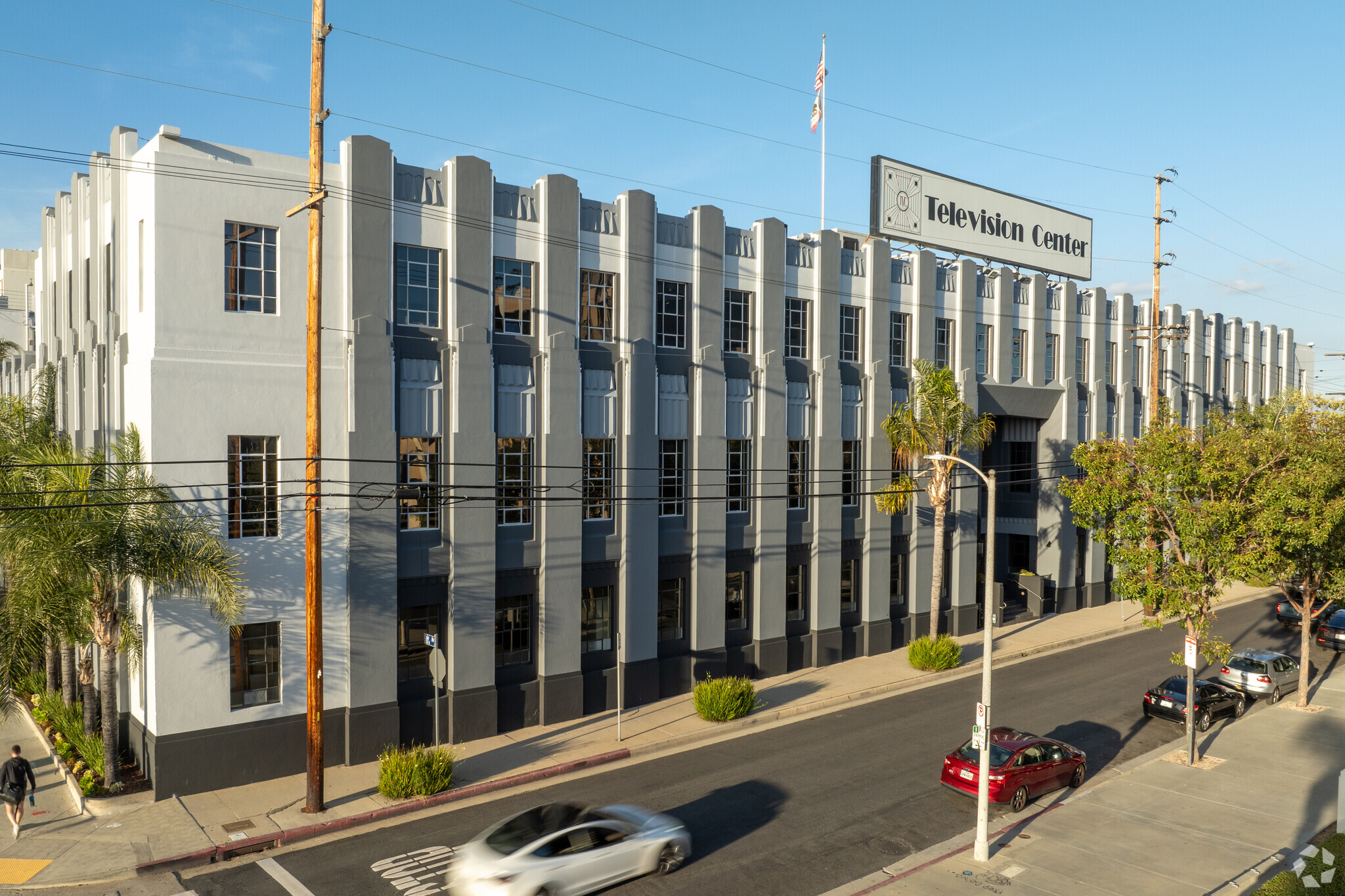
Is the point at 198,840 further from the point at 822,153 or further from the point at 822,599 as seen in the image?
the point at 822,153

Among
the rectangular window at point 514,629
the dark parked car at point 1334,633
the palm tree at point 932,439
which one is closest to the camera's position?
the rectangular window at point 514,629

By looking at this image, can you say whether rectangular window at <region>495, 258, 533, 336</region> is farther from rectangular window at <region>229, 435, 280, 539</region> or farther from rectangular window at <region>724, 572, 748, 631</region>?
rectangular window at <region>724, 572, 748, 631</region>

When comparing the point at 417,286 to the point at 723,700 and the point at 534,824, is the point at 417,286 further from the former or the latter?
the point at 534,824

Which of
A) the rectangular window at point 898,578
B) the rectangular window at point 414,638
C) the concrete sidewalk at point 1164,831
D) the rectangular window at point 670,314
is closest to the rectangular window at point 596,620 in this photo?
the rectangular window at point 414,638

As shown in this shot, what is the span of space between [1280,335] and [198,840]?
237 feet

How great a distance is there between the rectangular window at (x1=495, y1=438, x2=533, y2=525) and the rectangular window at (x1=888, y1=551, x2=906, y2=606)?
16.5 metres

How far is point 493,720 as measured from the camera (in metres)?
24.8

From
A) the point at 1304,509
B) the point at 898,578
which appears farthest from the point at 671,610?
the point at 1304,509

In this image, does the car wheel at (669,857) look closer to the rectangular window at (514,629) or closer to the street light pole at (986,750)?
the street light pole at (986,750)

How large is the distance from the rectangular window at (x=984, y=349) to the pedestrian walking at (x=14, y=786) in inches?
1371

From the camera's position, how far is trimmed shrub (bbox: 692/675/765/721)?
26.1 metres

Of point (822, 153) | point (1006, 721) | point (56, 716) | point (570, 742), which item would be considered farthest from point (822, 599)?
point (56, 716)

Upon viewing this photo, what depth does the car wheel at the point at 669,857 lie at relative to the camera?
16.5 meters

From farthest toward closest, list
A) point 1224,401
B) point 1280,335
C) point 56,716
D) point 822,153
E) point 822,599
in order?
point 1280,335, point 1224,401, point 822,153, point 822,599, point 56,716
